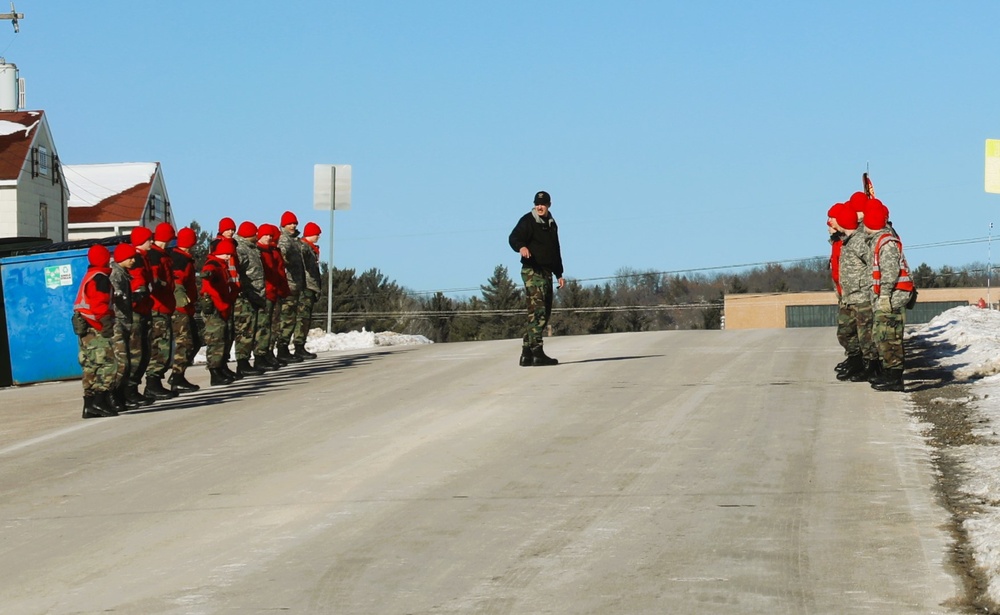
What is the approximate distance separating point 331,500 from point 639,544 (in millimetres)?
2278

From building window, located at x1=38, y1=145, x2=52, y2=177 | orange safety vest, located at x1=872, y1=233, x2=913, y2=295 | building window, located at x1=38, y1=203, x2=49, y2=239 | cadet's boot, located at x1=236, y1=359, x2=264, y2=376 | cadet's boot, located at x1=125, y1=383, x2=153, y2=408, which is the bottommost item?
cadet's boot, located at x1=125, y1=383, x2=153, y2=408

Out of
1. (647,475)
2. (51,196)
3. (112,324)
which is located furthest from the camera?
(51,196)

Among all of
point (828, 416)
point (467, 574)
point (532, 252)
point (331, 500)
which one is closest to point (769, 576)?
point (467, 574)

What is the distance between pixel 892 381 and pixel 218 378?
8363mm

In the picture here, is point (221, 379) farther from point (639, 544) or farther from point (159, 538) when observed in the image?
point (639, 544)

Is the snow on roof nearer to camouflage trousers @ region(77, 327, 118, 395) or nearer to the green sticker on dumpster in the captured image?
the green sticker on dumpster

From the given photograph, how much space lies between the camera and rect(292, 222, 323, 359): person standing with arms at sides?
2041 centimetres

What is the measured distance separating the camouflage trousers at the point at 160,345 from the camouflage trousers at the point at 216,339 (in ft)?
3.99

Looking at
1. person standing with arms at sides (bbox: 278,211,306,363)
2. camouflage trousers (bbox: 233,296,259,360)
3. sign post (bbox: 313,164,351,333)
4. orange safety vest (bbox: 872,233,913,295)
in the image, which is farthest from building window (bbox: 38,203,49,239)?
orange safety vest (bbox: 872,233,913,295)

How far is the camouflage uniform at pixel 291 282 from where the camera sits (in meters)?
19.9

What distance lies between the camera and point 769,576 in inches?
257

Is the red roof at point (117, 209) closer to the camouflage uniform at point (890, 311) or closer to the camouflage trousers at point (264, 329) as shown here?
the camouflage trousers at point (264, 329)

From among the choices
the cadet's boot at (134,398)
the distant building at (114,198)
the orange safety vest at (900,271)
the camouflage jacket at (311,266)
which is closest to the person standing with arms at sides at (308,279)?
the camouflage jacket at (311,266)

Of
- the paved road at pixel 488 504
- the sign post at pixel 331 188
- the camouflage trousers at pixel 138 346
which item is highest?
the sign post at pixel 331 188
